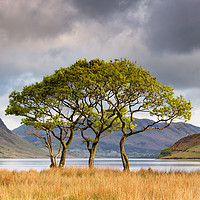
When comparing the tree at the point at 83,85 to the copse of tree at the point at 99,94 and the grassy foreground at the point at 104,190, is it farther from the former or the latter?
the grassy foreground at the point at 104,190

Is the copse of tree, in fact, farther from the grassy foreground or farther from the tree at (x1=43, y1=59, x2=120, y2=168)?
the grassy foreground

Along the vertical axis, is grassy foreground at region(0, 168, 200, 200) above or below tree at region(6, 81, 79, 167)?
below

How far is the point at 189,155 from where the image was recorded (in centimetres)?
19238

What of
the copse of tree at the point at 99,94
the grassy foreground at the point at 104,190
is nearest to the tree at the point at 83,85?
the copse of tree at the point at 99,94

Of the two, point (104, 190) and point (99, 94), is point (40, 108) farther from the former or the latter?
point (104, 190)

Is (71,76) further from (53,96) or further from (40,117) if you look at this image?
(40,117)

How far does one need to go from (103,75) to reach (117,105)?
4.49 meters

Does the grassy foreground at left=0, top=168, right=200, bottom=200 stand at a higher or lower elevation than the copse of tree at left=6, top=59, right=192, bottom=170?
lower

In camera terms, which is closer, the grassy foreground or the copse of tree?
the grassy foreground

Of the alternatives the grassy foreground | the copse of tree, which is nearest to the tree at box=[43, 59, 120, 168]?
the copse of tree

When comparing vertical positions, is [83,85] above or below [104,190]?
above

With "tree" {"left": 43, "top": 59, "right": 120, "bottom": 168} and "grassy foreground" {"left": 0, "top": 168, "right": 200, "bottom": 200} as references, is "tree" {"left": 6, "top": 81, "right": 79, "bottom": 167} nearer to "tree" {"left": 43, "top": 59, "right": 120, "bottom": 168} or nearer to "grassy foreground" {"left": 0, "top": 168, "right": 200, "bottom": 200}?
"tree" {"left": 43, "top": 59, "right": 120, "bottom": 168}

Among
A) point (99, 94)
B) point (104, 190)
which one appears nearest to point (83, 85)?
point (99, 94)

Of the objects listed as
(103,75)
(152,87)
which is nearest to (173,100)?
(152,87)
